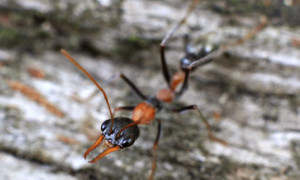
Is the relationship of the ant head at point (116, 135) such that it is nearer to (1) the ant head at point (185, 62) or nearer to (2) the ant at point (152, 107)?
(2) the ant at point (152, 107)

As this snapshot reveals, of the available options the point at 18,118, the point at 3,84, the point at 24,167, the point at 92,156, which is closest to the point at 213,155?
the point at 92,156

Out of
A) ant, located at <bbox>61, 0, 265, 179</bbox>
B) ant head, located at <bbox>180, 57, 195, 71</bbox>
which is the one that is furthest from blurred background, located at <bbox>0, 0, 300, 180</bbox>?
ant head, located at <bbox>180, 57, 195, 71</bbox>

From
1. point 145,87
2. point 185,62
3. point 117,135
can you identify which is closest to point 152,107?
point 145,87

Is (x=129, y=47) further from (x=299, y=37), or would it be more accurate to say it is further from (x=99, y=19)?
(x=299, y=37)

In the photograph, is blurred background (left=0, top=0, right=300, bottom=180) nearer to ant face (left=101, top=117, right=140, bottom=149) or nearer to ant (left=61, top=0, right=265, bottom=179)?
ant (left=61, top=0, right=265, bottom=179)

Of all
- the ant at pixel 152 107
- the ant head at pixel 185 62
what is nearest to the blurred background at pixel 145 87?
the ant at pixel 152 107

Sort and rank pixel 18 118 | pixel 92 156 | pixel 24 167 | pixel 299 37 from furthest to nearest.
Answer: pixel 299 37, pixel 18 118, pixel 92 156, pixel 24 167
